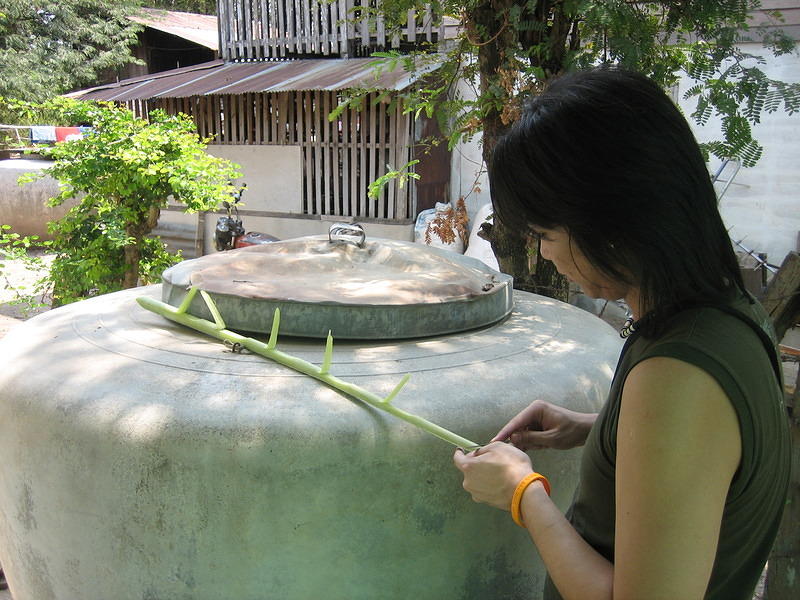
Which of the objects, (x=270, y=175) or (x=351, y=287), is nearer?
(x=351, y=287)

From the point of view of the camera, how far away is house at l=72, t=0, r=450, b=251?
789 cm

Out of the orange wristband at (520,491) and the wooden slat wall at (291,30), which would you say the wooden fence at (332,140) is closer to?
the wooden slat wall at (291,30)

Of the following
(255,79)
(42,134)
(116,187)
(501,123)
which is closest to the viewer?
(501,123)

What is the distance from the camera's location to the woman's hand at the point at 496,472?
3.58 ft

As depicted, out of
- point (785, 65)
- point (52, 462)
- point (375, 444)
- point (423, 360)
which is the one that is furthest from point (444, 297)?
point (785, 65)

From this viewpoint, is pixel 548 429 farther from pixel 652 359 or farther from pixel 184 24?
pixel 184 24

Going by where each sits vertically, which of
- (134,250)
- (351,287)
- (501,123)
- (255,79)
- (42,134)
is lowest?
(134,250)

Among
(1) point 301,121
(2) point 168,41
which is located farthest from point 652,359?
(2) point 168,41

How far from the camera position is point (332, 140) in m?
8.32

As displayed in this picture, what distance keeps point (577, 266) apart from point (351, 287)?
3.16 ft

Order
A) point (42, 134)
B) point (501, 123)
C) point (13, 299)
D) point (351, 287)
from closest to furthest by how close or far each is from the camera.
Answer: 1. point (351, 287)
2. point (501, 123)
3. point (13, 299)
4. point (42, 134)

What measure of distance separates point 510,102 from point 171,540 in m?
1.91

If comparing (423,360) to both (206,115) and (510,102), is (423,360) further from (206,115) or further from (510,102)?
(206,115)

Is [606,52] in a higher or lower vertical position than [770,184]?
higher
